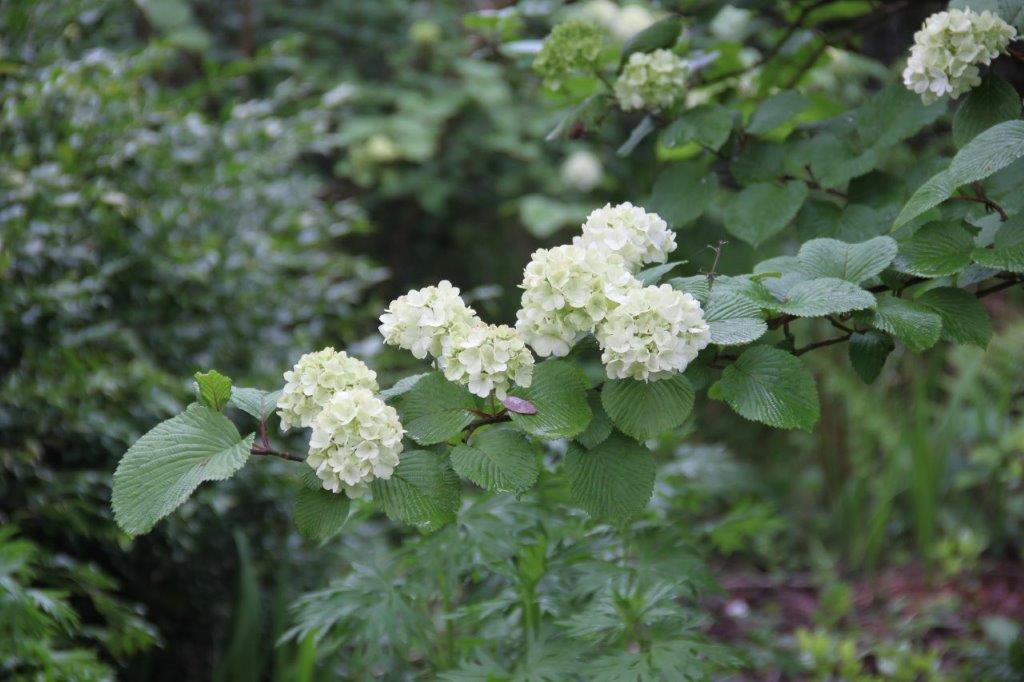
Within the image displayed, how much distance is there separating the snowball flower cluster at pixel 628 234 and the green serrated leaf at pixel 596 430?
200 mm

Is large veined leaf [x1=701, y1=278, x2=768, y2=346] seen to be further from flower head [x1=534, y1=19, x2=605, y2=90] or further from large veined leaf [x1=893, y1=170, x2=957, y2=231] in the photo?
flower head [x1=534, y1=19, x2=605, y2=90]

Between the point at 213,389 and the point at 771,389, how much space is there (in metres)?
0.58

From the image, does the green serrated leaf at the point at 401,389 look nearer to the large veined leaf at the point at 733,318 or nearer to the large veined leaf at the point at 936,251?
the large veined leaf at the point at 733,318

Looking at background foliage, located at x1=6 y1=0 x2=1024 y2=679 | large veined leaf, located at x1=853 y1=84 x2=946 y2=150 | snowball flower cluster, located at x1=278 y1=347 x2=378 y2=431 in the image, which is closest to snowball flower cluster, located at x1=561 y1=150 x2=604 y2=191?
background foliage, located at x1=6 y1=0 x2=1024 y2=679

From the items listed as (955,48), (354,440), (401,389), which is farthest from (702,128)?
(354,440)

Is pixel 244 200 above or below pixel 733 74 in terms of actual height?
below

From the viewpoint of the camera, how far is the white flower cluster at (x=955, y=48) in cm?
118

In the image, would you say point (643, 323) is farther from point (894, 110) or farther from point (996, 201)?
point (894, 110)

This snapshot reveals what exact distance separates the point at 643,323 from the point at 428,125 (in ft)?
11.3

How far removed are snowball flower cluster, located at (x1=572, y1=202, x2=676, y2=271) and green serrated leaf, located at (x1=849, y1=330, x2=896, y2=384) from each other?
0.25 meters

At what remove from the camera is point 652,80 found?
1493 millimetres

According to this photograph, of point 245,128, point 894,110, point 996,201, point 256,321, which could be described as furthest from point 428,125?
point 996,201

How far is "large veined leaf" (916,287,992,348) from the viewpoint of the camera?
1.08 meters

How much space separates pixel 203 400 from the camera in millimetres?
1015
